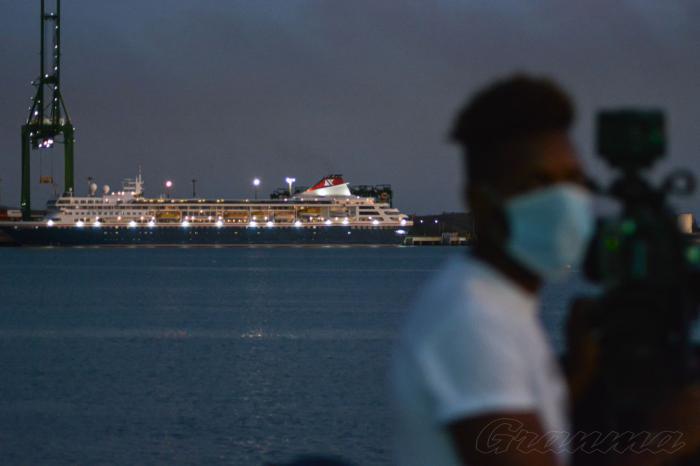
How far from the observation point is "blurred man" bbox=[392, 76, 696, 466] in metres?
1.47

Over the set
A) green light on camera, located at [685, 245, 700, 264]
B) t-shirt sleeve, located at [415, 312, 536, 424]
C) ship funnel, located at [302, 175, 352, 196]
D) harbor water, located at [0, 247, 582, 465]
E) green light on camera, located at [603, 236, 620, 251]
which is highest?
ship funnel, located at [302, 175, 352, 196]

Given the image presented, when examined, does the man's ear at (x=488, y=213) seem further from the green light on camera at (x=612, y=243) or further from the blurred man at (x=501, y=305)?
the green light on camera at (x=612, y=243)

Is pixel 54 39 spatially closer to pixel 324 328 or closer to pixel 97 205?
pixel 97 205

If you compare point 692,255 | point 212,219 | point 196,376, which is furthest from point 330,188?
point 692,255

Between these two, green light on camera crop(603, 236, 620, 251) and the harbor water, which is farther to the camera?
the harbor water

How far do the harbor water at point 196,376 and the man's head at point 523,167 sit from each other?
9.05 m

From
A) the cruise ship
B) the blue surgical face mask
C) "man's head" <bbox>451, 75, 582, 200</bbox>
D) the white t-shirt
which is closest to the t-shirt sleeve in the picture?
the white t-shirt

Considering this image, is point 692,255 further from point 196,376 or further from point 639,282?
point 196,376

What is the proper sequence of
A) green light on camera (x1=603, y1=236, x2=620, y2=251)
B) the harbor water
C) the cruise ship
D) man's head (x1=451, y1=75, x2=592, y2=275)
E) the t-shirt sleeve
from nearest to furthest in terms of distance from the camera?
the t-shirt sleeve → man's head (x1=451, y1=75, x2=592, y2=275) → green light on camera (x1=603, y1=236, x2=620, y2=251) → the harbor water → the cruise ship

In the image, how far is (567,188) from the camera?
158cm

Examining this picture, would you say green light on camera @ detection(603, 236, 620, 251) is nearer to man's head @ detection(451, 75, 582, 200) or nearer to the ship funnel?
man's head @ detection(451, 75, 582, 200)

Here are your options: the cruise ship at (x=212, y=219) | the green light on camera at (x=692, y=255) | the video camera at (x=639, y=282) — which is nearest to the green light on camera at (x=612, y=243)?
the video camera at (x=639, y=282)

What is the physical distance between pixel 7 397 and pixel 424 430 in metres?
14.1

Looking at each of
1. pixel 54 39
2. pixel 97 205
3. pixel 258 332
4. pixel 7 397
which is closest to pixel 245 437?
pixel 7 397
